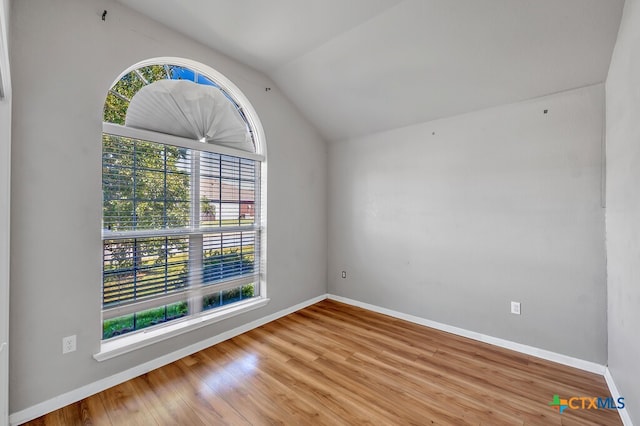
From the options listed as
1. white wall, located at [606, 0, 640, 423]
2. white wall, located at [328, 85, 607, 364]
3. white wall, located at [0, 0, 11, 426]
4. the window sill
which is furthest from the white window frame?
white wall, located at [606, 0, 640, 423]

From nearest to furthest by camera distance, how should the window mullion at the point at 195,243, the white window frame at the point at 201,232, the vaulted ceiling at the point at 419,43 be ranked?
the vaulted ceiling at the point at 419,43
the white window frame at the point at 201,232
the window mullion at the point at 195,243

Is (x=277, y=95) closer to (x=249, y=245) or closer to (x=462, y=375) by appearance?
(x=249, y=245)

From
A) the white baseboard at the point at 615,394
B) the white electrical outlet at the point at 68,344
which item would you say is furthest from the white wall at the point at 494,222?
the white electrical outlet at the point at 68,344

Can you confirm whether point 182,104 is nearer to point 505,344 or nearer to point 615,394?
point 505,344

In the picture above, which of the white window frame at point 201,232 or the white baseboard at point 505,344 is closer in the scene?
the white window frame at point 201,232

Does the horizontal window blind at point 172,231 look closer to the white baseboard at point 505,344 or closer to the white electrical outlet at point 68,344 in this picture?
the white electrical outlet at point 68,344

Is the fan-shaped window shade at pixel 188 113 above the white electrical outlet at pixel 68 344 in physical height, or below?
above

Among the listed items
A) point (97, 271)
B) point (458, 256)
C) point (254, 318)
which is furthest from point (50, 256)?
point (458, 256)

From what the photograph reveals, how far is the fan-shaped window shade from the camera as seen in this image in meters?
2.20

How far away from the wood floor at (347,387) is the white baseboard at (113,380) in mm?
53

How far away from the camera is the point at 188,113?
243 centimetres

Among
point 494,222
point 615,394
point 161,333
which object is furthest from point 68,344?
point 615,394

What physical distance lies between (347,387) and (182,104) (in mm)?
2688

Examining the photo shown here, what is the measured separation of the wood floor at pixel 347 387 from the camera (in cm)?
168
